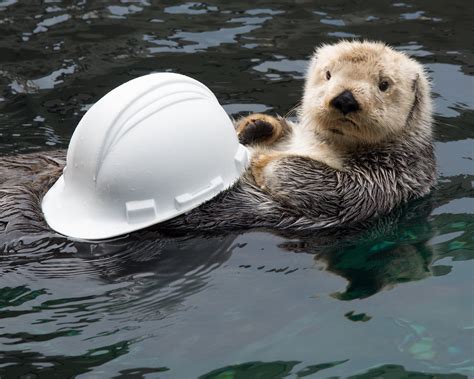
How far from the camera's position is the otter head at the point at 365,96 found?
18.6 feet

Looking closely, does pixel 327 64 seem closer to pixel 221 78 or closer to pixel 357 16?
pixel 221 78

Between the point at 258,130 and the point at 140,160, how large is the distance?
4.88 feet

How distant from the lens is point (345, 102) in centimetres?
559

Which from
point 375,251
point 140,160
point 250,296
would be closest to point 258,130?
point 375,251

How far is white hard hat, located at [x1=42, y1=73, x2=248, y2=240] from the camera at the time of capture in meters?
5.23

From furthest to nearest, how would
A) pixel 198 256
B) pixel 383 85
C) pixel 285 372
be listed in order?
pixel 383 85 < pixel 198 256 < pixel 285 372

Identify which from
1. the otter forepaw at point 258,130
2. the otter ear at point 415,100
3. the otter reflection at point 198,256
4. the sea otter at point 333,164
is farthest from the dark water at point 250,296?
the otter forepaw at point 258,130

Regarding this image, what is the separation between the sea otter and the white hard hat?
0.53ft

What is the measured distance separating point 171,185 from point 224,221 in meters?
0.44

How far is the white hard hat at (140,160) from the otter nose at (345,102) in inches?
29.3

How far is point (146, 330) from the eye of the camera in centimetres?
475

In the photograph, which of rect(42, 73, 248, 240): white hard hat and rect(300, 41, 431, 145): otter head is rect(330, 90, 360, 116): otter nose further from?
rect(42, 73, 248, 240): white hard hat

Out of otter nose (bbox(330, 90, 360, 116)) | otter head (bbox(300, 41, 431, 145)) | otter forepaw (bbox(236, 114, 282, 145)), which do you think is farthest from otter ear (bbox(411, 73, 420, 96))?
otter forepaw (bbox(236, 114, 282, 145))

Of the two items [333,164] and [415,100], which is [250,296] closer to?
[333,164]
